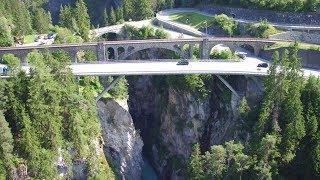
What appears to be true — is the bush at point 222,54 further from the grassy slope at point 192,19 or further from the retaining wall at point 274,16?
the grassy slope at point 192,19

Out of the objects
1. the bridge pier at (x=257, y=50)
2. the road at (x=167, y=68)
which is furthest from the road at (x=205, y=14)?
the road at (x=167, y=68)

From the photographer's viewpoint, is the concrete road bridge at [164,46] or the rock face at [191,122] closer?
the rock face at [191,122]

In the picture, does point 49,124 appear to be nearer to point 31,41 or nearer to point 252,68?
point 252,68

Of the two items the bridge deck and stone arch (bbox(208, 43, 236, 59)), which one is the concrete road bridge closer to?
stone arch (bbox(208, 43, 236, 59))

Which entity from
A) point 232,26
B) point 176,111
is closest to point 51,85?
point 176,111

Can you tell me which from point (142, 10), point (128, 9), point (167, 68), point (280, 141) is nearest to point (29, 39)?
point (128, 9)

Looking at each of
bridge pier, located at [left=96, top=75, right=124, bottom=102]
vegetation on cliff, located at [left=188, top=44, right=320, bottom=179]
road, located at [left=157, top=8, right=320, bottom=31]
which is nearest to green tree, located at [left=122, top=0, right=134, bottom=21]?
road, located at [left=157, top=8, right=320, bottom=31]
